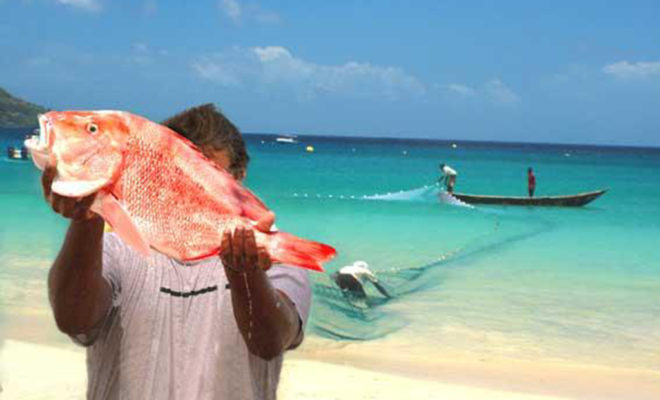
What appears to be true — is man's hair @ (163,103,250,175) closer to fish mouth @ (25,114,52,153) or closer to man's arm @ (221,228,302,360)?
man's arm @ (221,228,302,360)

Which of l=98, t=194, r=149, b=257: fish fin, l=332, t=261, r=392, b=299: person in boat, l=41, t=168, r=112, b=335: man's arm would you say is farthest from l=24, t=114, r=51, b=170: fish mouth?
l=332, t=261, r=392, b=299: person in boat

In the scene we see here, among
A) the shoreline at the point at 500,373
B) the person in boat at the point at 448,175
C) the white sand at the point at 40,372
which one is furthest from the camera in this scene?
the person in boat at the point at 448,175

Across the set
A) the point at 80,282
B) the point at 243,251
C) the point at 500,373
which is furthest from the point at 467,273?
the point at 243,251

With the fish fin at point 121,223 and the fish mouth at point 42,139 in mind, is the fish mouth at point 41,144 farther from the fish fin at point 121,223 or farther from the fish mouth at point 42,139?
the fish fin at point 121,223

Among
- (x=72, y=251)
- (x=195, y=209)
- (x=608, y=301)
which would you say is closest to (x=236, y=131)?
(x=72, y=251)

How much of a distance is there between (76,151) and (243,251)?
0.35m

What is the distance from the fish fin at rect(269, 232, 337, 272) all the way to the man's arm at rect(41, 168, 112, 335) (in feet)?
2.04

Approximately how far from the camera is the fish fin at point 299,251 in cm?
148

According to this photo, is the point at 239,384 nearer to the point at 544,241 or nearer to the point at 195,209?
the point at 195,209

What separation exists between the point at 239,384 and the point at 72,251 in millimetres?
571

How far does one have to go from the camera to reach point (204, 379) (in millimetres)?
2396

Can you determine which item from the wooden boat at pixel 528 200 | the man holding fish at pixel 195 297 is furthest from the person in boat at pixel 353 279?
the wooden boat at pixel 528 200

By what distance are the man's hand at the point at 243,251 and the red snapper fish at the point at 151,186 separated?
0.04 feet

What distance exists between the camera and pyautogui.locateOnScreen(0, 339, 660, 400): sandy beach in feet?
25.9
